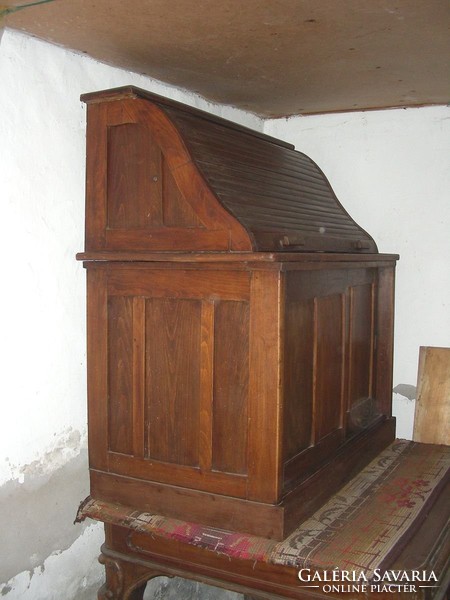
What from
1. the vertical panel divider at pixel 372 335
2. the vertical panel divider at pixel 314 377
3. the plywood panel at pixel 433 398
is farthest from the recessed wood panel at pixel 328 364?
the plywood panel at pixel 433 398

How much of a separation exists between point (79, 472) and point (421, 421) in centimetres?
160

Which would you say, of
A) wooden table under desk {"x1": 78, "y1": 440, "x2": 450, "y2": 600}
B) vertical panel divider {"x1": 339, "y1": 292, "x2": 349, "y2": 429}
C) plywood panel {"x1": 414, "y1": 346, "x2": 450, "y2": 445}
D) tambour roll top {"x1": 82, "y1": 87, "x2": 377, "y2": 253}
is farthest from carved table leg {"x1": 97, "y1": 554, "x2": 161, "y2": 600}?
plywood panel {"x1": 414, "y1": 346, "x2": 450, "y2": 445}

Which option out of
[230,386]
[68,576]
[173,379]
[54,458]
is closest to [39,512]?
[54,458]

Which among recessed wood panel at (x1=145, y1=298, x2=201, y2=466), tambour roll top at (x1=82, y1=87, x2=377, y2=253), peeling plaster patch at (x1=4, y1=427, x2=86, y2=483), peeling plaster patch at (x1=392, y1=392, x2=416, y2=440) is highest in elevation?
tambour roll top at (x1=82, y1=87, x2=377, y2=253)

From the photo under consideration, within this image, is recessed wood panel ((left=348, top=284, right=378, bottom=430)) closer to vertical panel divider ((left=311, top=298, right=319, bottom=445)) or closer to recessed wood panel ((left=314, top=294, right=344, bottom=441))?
recessed wood panel ((left=314, top=294, right=344, bottom=441))

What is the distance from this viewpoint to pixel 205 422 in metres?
1.89

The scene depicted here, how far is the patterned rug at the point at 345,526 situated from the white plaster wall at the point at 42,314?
19 centimetres

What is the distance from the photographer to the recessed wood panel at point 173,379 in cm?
191

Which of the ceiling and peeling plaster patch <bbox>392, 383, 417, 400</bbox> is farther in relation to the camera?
peeling plaster patch <bbox>392, 383, 417, 400</bbox>

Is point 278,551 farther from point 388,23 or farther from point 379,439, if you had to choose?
point 388,23

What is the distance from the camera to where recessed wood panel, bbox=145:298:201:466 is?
1906mm

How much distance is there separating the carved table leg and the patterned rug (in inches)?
7.9

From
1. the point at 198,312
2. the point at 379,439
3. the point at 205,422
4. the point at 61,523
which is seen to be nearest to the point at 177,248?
the point at 198,312

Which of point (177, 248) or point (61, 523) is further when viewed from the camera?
point (61, 523)
